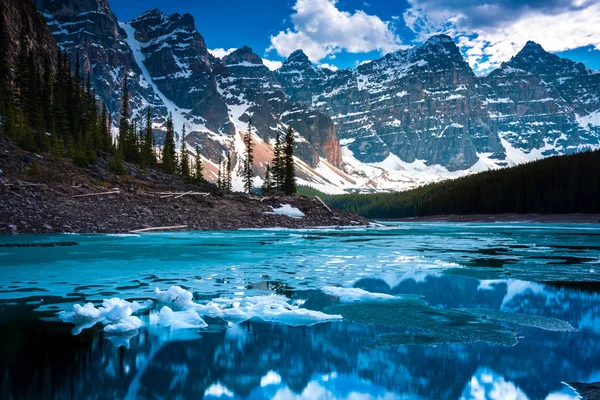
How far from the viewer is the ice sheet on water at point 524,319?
8852 mm

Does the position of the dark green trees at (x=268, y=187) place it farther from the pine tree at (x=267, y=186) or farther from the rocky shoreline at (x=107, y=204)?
the rocky shoreline at (x=107, y=204)

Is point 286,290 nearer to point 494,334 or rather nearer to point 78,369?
point 494,334

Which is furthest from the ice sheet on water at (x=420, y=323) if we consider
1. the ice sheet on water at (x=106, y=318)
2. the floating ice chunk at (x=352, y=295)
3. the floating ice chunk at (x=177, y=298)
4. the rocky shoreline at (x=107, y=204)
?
the rocky shoreline at (x=107, y=204)

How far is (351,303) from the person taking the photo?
11.3 meters

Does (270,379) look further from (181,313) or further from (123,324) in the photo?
(181,313)

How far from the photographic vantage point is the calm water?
233 inches

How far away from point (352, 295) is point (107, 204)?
3244 centimetres

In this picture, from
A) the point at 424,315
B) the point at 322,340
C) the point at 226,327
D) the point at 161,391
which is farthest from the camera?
the point at 424,315

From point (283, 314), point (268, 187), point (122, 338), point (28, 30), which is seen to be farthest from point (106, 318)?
point (28, 30)

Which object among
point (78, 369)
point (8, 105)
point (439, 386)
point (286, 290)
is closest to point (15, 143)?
point (8, 105)

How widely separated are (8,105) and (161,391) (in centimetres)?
5769

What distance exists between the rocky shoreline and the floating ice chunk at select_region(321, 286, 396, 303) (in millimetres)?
28204

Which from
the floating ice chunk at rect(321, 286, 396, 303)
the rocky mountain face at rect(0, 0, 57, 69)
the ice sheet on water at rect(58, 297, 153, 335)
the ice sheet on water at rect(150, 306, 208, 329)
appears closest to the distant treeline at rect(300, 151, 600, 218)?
the floating ice chunk at rect(321, 286, 396, 303)

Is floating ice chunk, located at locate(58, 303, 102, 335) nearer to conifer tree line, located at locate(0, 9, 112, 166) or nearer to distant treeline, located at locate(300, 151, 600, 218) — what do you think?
conifer tree line, located at locate(0, 9, 112, 166)
